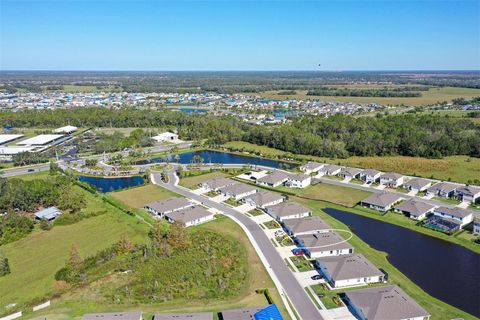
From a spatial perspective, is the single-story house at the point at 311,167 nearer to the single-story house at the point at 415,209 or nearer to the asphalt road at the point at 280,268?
the single-story house at the point at 415,209

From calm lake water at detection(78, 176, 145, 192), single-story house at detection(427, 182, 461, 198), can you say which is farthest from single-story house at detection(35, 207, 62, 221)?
single-story house at detection(427, 182, 461, 198)

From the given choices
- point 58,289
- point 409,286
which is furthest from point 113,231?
point 409,286

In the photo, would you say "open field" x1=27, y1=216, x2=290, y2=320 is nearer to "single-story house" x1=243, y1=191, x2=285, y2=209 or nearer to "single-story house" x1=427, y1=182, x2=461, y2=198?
"single-story house" x1=243, y1=191, x2=285, y2=209

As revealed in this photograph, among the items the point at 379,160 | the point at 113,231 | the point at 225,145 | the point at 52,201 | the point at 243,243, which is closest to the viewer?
the point at 243,243

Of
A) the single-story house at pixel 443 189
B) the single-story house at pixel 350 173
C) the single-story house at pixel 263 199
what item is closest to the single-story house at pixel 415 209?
the single-story house at pixel 443 189

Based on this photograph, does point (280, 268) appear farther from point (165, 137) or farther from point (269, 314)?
point (165, 137)

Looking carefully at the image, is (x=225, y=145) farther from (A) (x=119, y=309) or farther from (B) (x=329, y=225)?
(A) (x=119, y=309)
